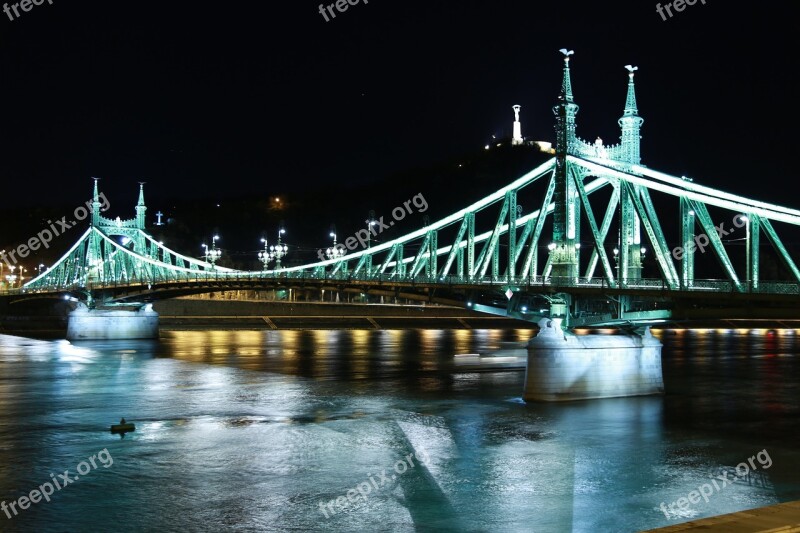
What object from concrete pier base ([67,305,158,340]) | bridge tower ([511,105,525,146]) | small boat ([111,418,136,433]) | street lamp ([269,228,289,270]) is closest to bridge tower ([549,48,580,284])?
small boat ([111,418,136,433])

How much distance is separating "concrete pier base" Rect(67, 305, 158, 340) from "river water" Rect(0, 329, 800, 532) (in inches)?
1041

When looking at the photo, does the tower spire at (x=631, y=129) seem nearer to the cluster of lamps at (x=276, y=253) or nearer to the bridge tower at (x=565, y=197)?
the bridge tower at (x=565, y=197)

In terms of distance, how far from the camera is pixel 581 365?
31.8 metres

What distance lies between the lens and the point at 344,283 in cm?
5050

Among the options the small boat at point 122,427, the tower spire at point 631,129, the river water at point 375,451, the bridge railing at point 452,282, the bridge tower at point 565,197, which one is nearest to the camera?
the river water at point 375,451

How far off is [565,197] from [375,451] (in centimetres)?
2064

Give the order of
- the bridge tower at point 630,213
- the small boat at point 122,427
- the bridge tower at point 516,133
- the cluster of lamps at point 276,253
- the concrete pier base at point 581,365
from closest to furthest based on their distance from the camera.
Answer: the small boat at point 122,427 → the concrete pier base at point 581,365 → the bridge tower at point 630,213 → the cluster of lamps at point 276,253 → the bridge tower at point 516,133

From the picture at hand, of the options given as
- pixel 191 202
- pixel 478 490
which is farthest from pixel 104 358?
pixel 191 202

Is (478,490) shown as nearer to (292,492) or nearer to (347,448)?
(292,492)

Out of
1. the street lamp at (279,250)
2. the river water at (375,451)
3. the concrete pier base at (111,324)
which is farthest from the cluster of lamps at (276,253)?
the river water at (375,451)

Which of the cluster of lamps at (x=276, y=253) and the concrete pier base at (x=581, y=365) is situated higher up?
the cluster of lamps at (x=276, y=253)

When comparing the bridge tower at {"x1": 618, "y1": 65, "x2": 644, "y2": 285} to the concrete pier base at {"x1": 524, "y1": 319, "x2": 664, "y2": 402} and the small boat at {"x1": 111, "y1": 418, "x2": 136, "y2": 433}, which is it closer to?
the concrete pier base at {"x1": 524, "y1": 319, "x2": 664, "y2": 402}

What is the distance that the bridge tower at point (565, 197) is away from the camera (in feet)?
128

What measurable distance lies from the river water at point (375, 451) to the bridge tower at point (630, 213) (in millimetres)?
5487
